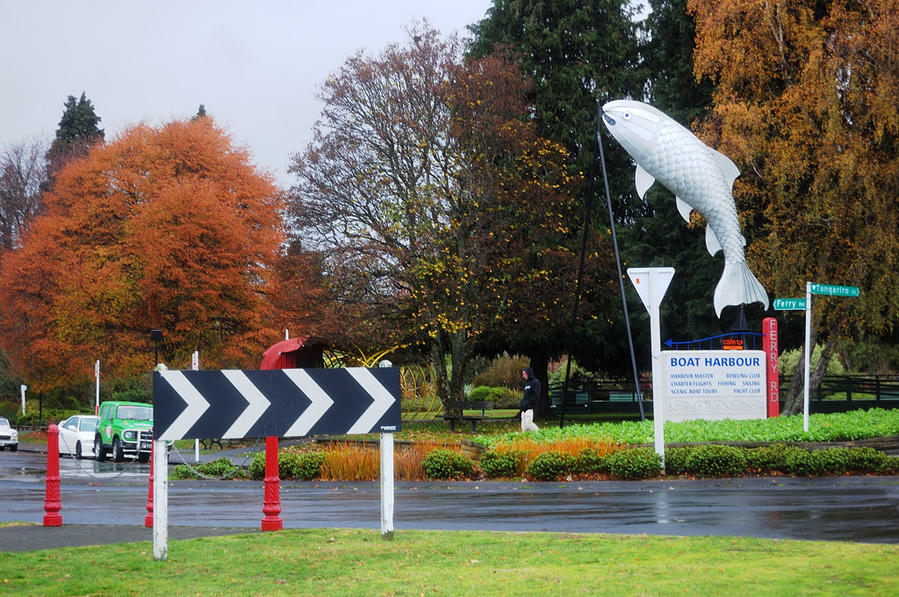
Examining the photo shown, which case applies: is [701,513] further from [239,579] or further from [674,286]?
[674,286]

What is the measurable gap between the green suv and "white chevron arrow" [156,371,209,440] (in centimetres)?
2393

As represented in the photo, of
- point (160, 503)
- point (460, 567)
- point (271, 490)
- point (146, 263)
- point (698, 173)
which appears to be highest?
point (698, 173)

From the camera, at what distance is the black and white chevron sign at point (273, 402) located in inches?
385

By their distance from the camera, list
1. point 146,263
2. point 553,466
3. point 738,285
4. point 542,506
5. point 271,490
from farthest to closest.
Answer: point 146,263, point 738,285, point 553,466, point 542,506, point 271,490

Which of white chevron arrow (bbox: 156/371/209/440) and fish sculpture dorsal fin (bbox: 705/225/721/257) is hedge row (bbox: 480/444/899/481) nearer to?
white chevron arrow (bbox: 156/371/209/440)

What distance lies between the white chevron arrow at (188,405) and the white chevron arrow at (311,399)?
2.83 ft

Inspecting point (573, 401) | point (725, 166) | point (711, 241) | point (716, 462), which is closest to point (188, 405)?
point (716, 462)

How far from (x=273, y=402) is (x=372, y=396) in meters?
0.94

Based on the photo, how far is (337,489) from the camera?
756 inches

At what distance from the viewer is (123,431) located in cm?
3341

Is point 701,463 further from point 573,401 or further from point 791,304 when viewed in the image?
point 573,401

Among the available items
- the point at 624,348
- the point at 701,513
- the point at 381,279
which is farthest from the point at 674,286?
the point at 701,513

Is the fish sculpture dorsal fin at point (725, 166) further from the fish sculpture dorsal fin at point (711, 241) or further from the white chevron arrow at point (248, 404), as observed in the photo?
the white chevron arrow at point (248, 404)

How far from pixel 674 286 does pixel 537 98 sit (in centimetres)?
867
